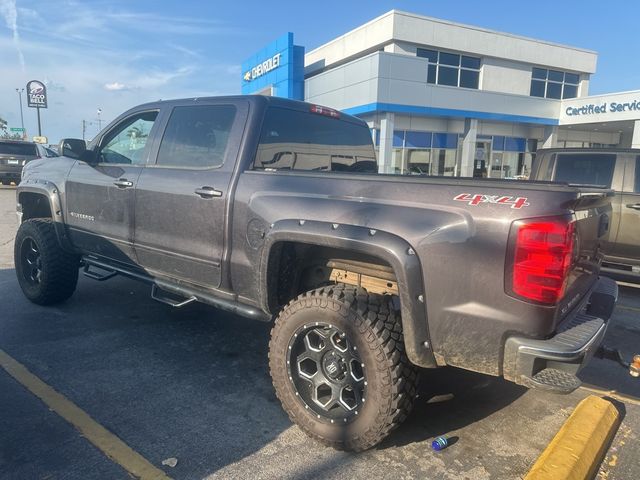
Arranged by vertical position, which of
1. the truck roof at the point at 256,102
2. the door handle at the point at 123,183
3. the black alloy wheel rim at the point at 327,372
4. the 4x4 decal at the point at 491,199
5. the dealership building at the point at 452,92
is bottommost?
the black alloy wheel rim at the point at 327,372

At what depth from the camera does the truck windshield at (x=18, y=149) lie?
18.1m

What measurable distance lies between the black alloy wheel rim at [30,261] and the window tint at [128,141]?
135cm

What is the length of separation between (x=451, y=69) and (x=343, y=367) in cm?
2617

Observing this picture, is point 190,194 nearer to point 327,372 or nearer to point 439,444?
point 327,372

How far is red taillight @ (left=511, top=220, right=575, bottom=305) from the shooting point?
214 centimetres

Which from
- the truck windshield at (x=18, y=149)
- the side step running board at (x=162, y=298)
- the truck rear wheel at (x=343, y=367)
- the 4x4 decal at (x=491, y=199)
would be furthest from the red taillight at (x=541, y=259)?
the truck windshield at (x=18, y=149)

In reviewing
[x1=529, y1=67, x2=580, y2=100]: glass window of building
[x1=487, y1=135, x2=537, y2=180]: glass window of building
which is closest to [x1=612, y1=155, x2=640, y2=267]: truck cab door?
[x1=487, y1=135, x2=537, y2=180]: glass window of building

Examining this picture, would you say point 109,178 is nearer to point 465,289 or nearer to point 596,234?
point 465,289

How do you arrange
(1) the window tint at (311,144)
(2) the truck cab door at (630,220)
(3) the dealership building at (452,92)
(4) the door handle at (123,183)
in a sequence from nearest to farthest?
Result: (1) the window tint at (311,144) < (4) the door handle at (123,183) < (2) the truck cab door at (630,220) < (3) the dealership building at (452,92)

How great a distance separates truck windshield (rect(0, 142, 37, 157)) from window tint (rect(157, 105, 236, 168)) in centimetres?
1769

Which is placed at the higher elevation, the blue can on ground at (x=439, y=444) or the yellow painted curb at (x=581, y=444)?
the yellow painted curb at (x=581, y=444)

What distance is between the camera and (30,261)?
5.07 meters

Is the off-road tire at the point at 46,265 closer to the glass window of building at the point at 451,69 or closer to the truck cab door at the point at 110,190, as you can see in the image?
the truck cab door at the point at 110,190

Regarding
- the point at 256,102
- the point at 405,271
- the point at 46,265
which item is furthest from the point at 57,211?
the point at 405,271
